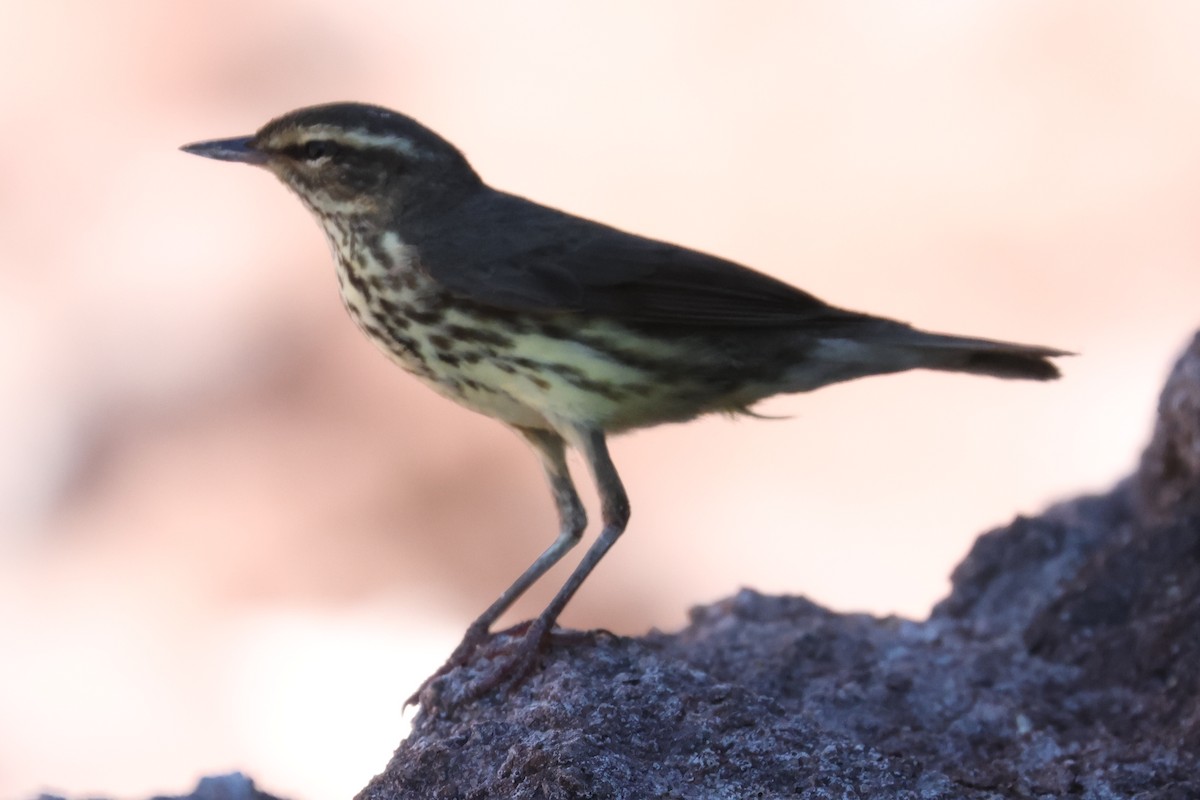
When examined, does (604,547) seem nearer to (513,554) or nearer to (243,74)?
(513,554)

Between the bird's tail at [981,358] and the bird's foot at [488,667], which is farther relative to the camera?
the bird's tail at [981,358]

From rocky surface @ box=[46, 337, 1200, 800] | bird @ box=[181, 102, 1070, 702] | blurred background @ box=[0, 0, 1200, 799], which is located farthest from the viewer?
blurred background @ box=[0, 0, 1200, 799]

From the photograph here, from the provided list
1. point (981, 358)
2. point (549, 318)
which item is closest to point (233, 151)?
point (549, 318)

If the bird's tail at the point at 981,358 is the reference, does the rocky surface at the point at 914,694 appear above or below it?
below

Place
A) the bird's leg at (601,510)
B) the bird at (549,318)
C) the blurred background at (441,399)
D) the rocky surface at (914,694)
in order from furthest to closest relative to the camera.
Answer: the blurred background at (441,399), the bird at (549,318), the bird's leg at (601,510), the rocky surface at (914,694)

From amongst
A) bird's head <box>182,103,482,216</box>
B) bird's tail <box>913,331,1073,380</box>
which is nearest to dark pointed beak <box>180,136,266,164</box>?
bird's head <box>182,103,482,216</box>

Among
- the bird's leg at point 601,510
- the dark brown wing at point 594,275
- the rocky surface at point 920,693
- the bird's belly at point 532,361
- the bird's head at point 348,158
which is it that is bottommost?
the rocky surface at point 920,693

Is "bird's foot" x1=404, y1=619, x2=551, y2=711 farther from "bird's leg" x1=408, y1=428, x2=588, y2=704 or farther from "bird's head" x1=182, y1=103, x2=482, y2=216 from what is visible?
"bird's head" x1=182, y1=103, x2=482, y2=216

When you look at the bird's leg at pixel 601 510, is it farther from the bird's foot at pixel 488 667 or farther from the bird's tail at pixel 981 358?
the bird's tail at pixel 981 358

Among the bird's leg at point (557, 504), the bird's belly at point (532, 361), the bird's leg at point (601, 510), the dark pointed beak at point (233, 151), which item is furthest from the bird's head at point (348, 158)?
the bird's leg at point (601, 510)
